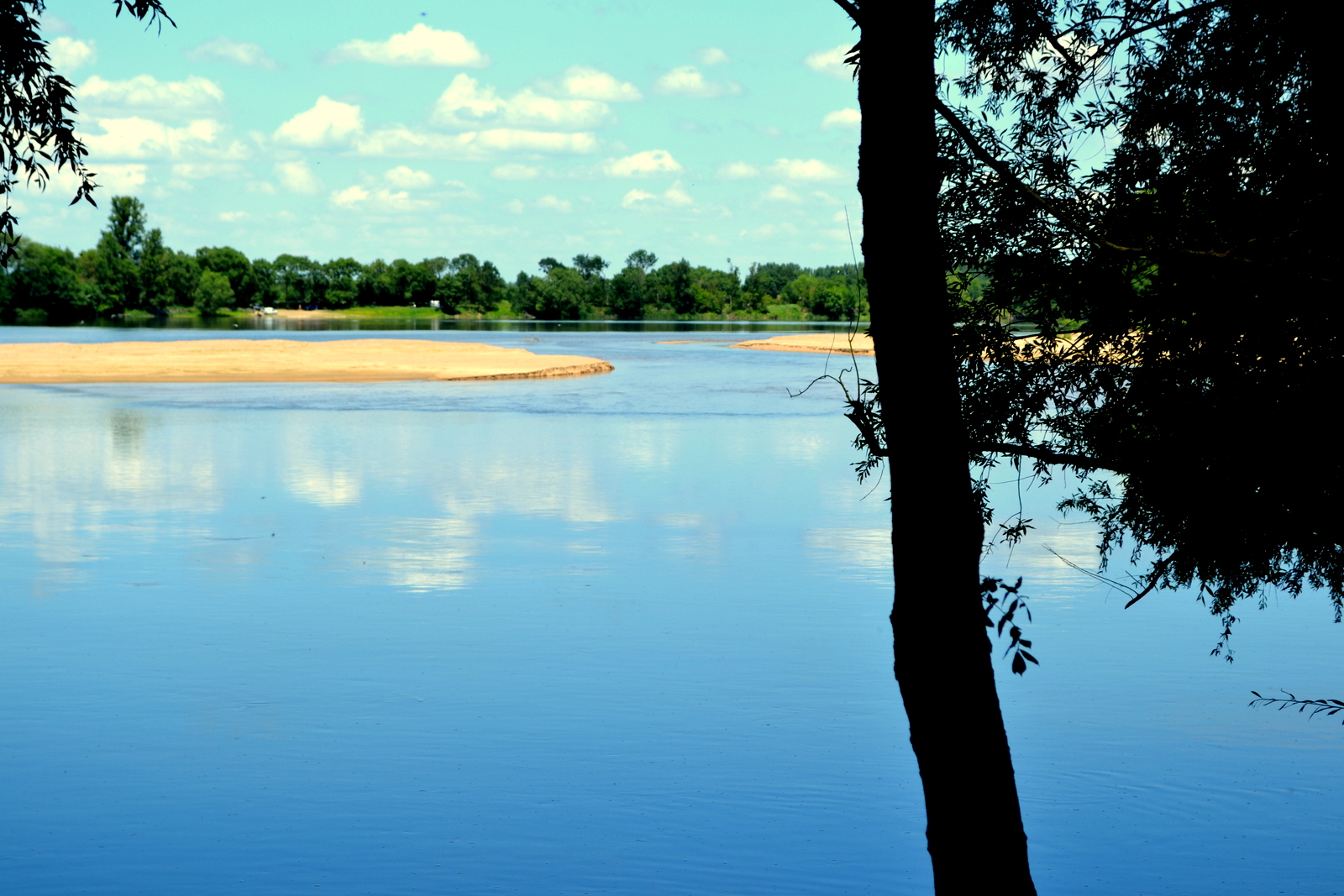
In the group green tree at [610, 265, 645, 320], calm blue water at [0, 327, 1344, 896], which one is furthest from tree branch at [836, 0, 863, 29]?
green tree at [610, 265, 645, 320]

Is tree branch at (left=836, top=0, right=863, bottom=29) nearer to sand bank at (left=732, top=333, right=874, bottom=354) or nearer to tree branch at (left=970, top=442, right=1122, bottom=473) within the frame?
tree branch at (left=970, top=442, right=1122, bottom=473)

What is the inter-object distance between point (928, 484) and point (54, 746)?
5.52m

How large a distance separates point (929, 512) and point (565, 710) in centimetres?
432

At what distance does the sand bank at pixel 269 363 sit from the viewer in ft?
141

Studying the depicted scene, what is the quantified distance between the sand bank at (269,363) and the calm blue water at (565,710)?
2698 centimetres

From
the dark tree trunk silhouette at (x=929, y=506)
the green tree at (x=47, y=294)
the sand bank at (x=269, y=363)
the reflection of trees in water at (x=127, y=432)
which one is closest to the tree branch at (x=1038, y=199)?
the dark tree trunk silhouette at (x=929, y=506)

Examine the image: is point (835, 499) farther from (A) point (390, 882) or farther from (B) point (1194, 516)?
(A) point (390, 882)

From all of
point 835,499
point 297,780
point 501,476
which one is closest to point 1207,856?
point 297,780

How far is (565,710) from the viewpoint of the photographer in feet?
27.5

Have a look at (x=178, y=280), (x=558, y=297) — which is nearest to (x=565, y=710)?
(x=178, y=280)

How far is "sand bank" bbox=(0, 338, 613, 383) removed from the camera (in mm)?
42938

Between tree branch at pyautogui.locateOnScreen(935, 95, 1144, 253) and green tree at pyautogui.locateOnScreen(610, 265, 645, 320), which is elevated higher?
green tree at pyautogui.locateOnScreen(610, 265, 645, 320)

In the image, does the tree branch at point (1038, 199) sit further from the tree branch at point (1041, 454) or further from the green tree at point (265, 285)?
the green tree at point (265, 285)

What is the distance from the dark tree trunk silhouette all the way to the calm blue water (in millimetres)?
1848
